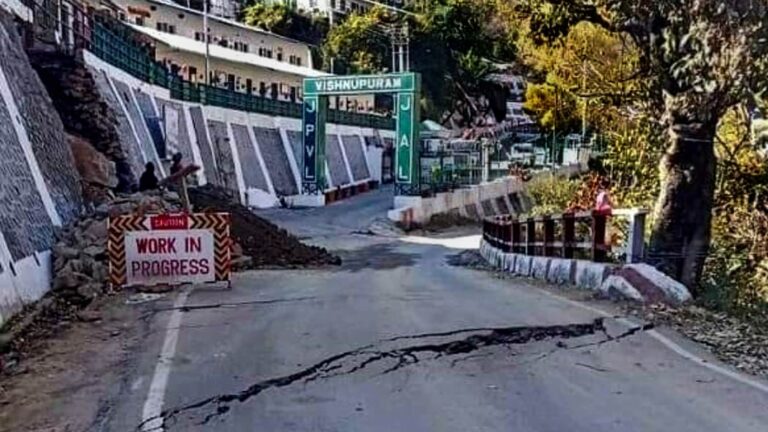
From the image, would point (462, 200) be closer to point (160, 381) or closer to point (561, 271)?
point (561, 271)

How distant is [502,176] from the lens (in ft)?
173

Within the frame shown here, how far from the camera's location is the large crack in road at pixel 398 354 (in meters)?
6.85

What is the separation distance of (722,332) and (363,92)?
3555 centimetres

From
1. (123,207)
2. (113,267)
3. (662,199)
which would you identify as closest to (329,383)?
(113,267)

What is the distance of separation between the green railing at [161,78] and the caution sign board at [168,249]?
13412mm

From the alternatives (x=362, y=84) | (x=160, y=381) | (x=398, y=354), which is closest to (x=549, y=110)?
(x=362, y=84)

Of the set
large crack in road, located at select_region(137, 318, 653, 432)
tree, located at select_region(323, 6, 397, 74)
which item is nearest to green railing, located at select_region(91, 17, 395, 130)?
tree, located at select_region(323, 6, 397, 74)

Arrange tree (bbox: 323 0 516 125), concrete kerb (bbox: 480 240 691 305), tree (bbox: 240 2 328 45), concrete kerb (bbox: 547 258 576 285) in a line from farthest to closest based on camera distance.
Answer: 1. tree (bbox: 240 2 328 45)
2. tree (bbox: 323 0 516 125)
3. concrete kerb (bbox: 547 258 576 285)
4. concrete kerb (bbox: 480 240 691 305)

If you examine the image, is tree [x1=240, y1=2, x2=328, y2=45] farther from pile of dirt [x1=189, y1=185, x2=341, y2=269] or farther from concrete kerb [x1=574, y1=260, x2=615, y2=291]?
concrete kerb [x1=574, y1=260, x2=615, y2=291]

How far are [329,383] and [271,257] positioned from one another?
1363cm

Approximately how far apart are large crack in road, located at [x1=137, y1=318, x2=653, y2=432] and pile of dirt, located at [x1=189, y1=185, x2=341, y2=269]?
10.2 metres

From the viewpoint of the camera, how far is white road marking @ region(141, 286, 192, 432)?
258 inches

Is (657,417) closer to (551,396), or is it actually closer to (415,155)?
(551,396)

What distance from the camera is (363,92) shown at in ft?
146
